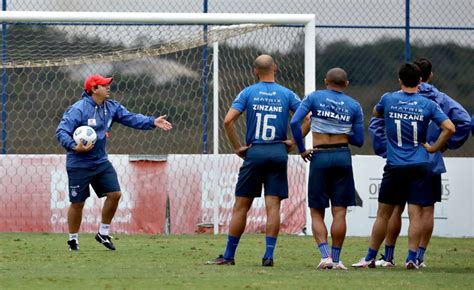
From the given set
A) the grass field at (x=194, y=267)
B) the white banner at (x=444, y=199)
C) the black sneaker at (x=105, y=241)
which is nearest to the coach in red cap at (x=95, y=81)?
the black sneaker at (x=105, y=241)

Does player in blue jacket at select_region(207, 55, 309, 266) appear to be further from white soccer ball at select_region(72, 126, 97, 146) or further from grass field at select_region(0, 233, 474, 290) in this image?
white soccer ball at select_region(72, 126, 97, 146)

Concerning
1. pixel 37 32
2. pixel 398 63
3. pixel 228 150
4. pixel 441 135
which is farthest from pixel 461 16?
pixel 441 135

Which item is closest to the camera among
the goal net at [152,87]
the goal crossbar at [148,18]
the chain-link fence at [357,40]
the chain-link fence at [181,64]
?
the goal crossbar at [148,18]

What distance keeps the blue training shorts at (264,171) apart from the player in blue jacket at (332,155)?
0.31 metres

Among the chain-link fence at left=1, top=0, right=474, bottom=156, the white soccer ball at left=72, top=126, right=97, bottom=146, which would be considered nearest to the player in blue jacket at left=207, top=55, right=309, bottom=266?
the white soccer ball at left=72, top=126, right=97, bottom=146

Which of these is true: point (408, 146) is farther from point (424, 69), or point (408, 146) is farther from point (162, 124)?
point (162, 124)

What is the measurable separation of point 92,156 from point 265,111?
294 cm

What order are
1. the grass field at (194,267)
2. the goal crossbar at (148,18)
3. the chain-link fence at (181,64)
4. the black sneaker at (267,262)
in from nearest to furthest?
1. the grass field at (194,267)
2. the black sneaker at (267,262)
3. the goal crossbar at (148,18)
4. the chain-link fence at (181,64)

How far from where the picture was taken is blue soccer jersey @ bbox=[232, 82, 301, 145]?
12250 millimetres

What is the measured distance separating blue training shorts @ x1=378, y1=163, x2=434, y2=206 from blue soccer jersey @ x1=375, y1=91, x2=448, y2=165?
0.07 m

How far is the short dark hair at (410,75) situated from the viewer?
12047 mm

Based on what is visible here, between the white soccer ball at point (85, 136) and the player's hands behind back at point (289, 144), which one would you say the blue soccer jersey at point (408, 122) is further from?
the white soccer ball at point (85, 136)

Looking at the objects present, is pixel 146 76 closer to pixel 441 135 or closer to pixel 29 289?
pixel 441 135

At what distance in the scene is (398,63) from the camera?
21672mm
